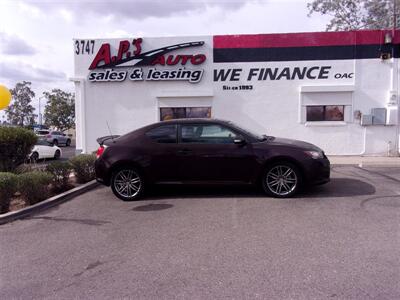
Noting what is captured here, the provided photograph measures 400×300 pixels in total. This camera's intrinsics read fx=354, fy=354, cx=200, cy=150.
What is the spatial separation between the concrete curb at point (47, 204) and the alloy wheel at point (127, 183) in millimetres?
1222

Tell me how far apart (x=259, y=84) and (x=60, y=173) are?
7.97 meters

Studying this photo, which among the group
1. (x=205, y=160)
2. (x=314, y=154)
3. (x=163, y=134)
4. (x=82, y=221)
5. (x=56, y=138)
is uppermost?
(x=163, y=134)

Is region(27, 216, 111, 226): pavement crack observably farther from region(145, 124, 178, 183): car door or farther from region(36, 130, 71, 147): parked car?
region(36, 130, 71, 147): parked car

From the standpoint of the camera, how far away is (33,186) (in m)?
6.91

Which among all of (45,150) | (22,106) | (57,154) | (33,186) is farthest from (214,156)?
(22,106)

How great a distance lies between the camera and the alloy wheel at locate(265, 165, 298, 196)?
22.3 feet

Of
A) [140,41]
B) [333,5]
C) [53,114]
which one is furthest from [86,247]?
[53,114]

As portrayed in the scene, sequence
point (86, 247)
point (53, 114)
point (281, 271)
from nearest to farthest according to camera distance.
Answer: point (281, 271) < point (86, 247) < point (53, 114)

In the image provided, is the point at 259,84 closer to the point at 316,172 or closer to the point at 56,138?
the point at 316,172

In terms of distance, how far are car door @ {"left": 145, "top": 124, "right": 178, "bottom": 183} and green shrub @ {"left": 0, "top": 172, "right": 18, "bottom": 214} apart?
2540 millimetres

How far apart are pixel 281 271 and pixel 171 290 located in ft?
3.92

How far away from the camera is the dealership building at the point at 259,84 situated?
12750 mm

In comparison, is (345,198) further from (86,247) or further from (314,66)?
(314,66)

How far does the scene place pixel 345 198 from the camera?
6.70 metres
